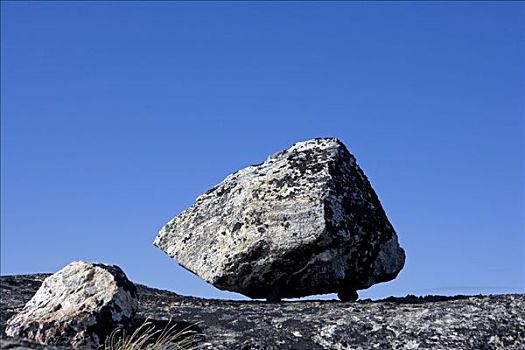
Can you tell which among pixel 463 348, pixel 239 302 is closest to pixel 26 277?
pixel 239 302

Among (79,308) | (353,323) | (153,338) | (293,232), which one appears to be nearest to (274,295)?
(293,232)

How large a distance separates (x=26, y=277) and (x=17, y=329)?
14.0ft

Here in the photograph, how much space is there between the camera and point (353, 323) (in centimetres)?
1058

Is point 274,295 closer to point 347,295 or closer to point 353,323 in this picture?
point 347,295

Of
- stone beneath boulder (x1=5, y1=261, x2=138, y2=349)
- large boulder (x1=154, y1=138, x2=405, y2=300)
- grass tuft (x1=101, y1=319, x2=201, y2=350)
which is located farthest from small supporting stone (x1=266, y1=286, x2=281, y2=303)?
stone beneath boulder (x1=5, y1=261, x2=138, y2=349)

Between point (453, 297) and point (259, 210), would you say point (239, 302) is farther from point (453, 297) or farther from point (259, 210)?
point (453, 297)

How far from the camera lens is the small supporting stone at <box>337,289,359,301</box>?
41.3 feet

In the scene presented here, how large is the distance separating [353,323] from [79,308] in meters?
3.09

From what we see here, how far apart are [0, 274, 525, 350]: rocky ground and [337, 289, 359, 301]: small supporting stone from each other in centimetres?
67

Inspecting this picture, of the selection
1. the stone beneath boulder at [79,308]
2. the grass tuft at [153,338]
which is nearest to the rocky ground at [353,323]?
the grass tuft at [153,338]

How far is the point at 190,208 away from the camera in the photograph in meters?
13.3

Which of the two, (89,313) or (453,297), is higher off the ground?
(453,297)

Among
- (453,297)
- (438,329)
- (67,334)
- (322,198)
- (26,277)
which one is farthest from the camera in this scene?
(26,277)

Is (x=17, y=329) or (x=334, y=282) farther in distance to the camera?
(x=334, y=282)
